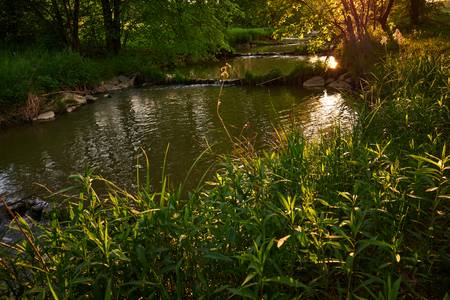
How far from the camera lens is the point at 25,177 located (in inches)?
367

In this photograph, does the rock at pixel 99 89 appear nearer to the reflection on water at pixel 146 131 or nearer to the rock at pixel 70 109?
the reflection on water at pixel 146 131

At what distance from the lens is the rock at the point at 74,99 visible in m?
17.0

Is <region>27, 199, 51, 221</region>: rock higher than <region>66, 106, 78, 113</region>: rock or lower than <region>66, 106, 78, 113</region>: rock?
lower

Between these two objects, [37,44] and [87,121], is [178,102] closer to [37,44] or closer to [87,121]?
[87,121]

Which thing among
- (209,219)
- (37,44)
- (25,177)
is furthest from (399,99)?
(37,44)

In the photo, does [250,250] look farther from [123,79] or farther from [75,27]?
[75,27]

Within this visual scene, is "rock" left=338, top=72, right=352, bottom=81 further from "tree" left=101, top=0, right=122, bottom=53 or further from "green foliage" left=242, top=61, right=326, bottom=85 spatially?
"tree" left=101, top=0, right=122, bottom=53

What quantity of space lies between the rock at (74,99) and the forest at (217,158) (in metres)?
0.07

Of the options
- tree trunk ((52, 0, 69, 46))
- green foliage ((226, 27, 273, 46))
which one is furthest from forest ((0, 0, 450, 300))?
green foliage ((226, 27, 273, 46))

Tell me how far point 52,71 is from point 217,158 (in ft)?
39.0

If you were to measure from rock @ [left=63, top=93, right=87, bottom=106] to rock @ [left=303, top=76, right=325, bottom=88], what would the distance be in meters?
9.33

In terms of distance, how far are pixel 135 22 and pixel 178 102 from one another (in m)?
11.9

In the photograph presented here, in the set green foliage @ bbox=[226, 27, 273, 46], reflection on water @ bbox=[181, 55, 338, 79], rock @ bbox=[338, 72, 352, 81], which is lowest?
rock @ bbox=[338, 72, 352, 81]

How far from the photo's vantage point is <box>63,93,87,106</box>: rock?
1695 cm
